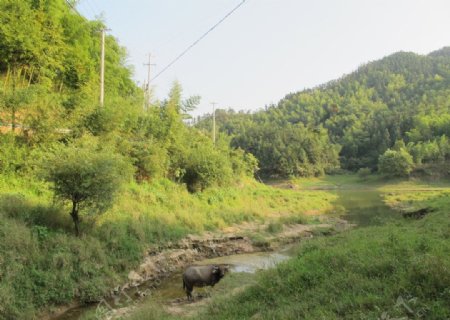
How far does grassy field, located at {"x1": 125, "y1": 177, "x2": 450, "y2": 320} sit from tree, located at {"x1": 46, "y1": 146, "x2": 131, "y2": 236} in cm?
515

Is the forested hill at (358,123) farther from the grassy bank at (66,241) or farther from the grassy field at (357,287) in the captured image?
the grassy field at (357,287)

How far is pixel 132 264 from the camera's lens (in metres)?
13.6

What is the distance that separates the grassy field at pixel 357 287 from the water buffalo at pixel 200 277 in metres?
2.40

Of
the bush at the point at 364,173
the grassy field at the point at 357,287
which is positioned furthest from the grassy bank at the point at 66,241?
the bush at the point at 364,173

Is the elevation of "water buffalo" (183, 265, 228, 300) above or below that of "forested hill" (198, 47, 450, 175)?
below

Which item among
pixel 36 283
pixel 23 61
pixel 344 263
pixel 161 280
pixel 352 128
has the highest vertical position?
pixel 352 128

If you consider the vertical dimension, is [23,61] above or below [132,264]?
above

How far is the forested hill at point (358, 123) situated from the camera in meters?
89.0

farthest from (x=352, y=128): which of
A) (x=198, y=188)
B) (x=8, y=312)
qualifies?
(x=8, y=312)

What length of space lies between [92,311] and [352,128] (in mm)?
115507

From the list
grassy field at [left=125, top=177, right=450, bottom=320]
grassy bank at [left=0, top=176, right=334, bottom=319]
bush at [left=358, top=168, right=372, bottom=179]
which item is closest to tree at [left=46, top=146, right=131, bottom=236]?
grassy bank at [left=0, top=176, right=334, bottom=319]

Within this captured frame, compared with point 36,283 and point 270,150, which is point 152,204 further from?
point 270,150

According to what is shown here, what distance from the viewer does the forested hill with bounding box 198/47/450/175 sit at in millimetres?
89000

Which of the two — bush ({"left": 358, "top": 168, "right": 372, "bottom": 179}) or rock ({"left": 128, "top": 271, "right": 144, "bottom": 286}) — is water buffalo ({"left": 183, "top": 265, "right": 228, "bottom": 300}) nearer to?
rock ({"left": 128, "top": 271, "right": 144, "bottom": 286})
